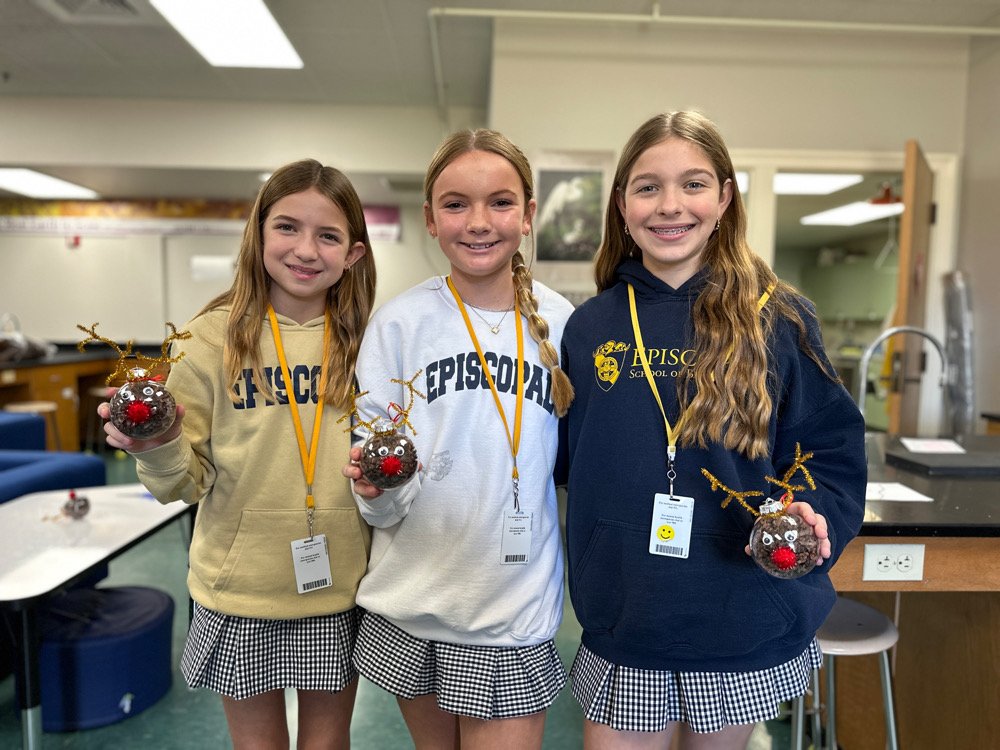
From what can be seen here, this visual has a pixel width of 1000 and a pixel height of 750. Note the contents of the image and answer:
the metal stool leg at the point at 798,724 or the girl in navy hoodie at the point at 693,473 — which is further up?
the girl in navy hoodie at the point at 693,473

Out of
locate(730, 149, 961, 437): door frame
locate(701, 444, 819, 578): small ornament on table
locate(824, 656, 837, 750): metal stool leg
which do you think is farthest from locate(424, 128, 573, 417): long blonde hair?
Result: locate(730, 149, 961, 437): door frame

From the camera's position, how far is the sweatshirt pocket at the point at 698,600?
3.57 feet

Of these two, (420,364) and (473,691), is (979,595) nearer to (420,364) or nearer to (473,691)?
(473,691)

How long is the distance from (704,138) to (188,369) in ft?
3.38

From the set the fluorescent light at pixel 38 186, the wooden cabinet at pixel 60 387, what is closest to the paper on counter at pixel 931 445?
the wooden cabinet at pixel 60 387

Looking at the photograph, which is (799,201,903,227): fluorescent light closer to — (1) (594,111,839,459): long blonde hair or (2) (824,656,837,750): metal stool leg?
(2) (824,656,837,750): metal stool leg

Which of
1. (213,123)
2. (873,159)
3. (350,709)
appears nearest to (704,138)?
(350,709)

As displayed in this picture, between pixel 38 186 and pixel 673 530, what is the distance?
8022 millimetres

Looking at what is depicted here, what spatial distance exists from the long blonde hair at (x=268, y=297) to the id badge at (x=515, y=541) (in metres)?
0.40

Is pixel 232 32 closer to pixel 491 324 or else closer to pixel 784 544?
pixel 491 324

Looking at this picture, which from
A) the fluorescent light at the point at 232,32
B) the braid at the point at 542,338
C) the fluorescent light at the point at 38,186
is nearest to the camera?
the braid at the point at 542,338

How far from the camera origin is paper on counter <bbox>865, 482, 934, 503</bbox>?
1.64 metres

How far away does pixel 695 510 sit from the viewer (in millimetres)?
1107

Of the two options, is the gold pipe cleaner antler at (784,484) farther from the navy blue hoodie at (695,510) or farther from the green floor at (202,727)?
the green floor at (202,727)
